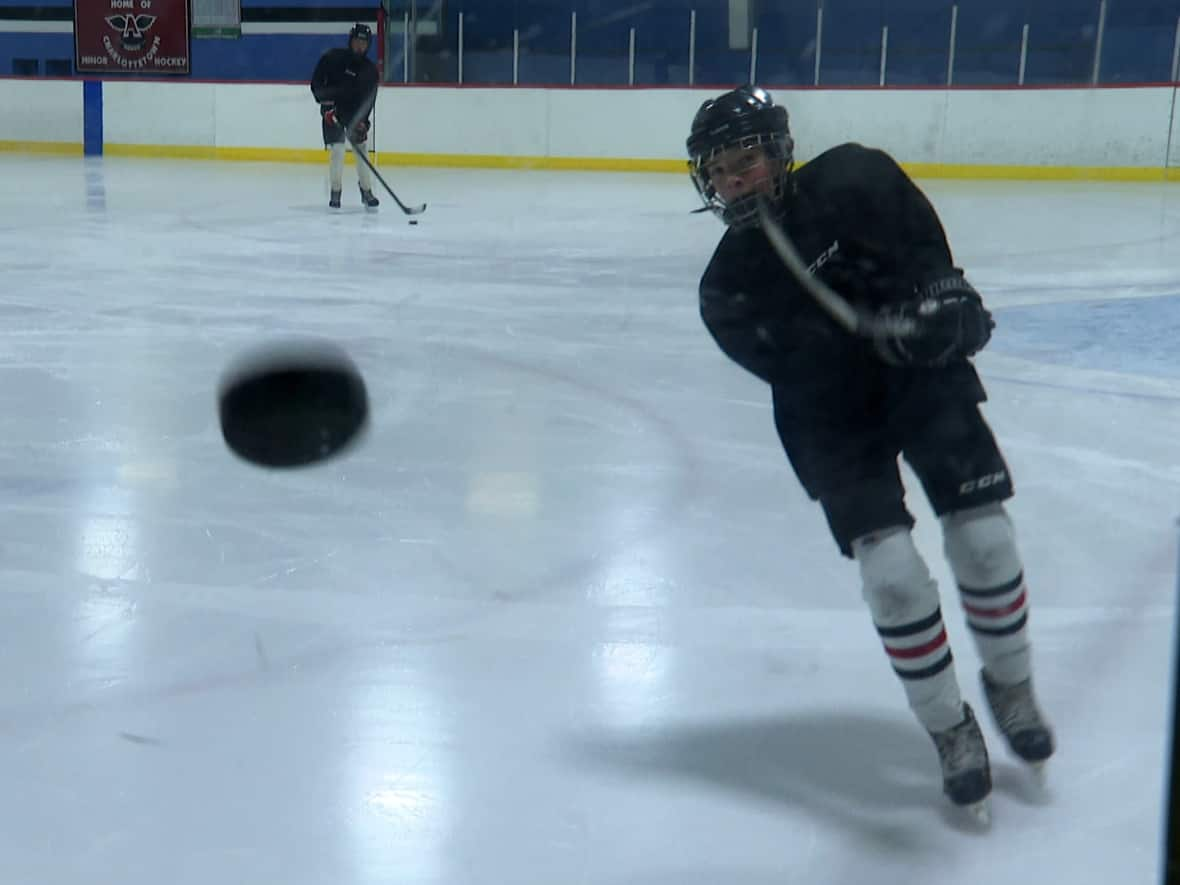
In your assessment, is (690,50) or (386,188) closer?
(386,188)

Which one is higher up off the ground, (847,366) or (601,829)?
(847,366)

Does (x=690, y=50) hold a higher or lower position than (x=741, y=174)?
lower

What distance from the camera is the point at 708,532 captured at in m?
2.82

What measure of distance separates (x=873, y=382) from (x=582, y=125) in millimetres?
11688

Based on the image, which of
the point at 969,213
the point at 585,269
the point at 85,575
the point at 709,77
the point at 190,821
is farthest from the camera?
the point at 709,77

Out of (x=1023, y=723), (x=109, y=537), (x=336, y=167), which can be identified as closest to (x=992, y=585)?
(x=1023, y=723)

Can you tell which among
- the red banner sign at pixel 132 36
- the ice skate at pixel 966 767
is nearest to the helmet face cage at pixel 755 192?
the ice skate at pixel 966 767

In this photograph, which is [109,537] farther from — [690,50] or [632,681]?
[690,50]

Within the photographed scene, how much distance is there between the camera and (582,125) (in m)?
13.2

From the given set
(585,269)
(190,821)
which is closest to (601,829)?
(190,821)

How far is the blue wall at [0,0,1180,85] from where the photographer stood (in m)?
13.5

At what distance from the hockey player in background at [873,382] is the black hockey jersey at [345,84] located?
8.31 metres

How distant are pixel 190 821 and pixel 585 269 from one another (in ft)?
16.3

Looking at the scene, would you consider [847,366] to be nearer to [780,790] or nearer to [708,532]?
[780,790]
